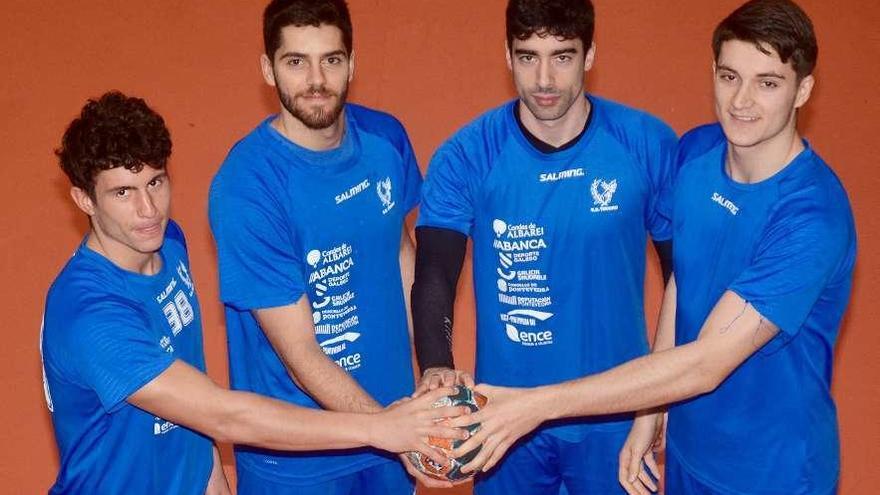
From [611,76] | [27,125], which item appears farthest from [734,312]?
[27,125]

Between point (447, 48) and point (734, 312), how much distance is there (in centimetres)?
251

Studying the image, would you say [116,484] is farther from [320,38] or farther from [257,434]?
[320,38]

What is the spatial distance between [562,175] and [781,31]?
2.74 feet

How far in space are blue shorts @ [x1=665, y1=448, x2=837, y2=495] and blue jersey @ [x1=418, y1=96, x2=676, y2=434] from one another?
0.88 ft

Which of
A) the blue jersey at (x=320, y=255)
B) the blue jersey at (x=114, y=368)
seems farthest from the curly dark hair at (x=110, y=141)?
the blue jersey at (x=320, y=255)

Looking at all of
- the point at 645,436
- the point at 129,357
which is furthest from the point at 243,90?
the point at 645,436

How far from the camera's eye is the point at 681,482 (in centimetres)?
353

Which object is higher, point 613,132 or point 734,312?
point 613,132

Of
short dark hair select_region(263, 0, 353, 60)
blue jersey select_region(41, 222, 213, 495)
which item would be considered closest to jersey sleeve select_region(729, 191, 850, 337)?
short dark hair select_region(263, 0, 353, 60)

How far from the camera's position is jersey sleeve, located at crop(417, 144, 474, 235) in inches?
146

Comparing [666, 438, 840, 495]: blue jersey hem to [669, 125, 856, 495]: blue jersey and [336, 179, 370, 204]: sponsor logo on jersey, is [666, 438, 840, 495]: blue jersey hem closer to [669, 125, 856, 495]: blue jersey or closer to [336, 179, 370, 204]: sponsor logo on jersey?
[669, 125, 856, 495]: blue jersey

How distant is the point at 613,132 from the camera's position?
12.0ft

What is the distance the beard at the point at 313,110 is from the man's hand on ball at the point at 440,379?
84cm

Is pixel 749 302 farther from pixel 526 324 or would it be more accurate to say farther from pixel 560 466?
pixel 560 466
